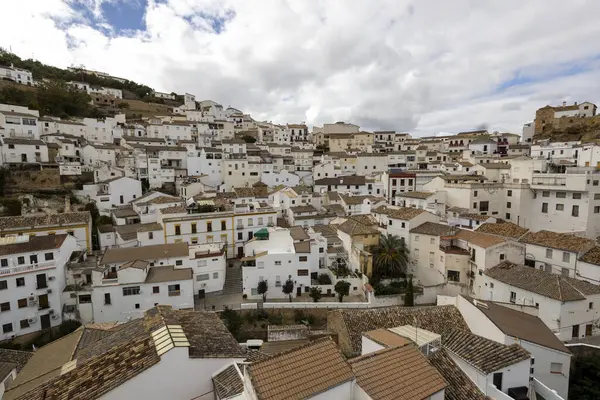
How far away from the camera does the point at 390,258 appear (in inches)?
1000

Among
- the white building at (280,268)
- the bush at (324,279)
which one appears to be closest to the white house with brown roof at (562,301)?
the bush at (324,279)

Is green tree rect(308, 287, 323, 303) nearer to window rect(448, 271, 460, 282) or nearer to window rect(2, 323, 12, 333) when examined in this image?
window rect(448, 271, 460, 282)

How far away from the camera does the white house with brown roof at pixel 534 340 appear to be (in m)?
12.9

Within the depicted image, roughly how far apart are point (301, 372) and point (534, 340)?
12078 millimetres

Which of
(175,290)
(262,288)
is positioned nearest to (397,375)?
(262,288)

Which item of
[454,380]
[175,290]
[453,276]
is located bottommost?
[453,276]

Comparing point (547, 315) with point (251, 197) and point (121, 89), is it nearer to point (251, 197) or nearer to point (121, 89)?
point (251, 197)

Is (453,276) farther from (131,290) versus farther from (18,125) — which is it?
(18,125)

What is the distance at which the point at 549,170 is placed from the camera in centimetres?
3322

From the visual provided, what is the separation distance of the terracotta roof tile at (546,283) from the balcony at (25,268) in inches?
1171

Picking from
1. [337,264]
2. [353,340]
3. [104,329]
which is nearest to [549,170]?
[337,264]

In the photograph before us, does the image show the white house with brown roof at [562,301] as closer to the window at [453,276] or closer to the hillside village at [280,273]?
the hillside village at [280,273]

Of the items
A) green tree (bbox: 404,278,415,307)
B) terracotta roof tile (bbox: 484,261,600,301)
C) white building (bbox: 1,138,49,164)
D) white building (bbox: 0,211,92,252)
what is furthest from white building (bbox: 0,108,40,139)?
terracotta roof tile (bbox: 484,261,600,301)

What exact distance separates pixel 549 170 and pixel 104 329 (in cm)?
4082
